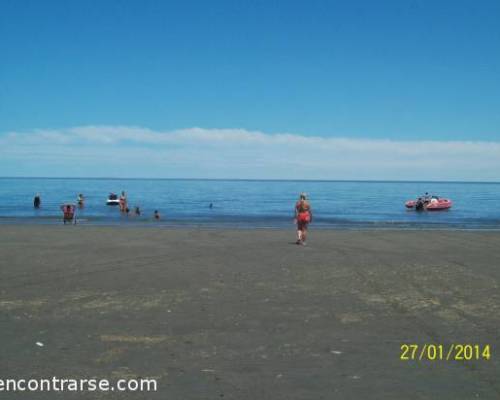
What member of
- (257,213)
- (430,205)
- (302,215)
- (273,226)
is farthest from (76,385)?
(430,205)

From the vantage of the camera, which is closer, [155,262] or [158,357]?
[158,357]

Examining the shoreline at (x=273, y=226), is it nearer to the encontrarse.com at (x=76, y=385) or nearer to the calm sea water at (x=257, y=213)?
the calm sea water at (x=257, y=213)

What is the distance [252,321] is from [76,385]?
10.1 ft

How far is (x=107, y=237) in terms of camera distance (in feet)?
65.4

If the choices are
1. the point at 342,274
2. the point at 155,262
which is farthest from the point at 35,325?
the point at 342,274

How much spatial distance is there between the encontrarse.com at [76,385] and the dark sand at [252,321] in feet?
0.42

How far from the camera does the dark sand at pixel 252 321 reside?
17.0 feet

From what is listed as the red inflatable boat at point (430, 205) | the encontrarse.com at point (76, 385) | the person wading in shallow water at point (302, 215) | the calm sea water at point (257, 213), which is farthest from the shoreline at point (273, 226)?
the encontrarse.com at point (76, 385)

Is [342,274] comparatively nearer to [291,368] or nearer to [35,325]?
[291,368]

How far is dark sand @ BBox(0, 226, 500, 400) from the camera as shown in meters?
5.18

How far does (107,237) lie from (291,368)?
15.9 metres

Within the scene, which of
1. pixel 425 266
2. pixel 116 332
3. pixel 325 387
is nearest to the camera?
pixel 325 387

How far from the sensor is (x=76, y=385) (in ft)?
16.4

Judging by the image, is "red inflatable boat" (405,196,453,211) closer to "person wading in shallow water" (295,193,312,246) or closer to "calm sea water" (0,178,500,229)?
"calm sea water" (0,178,500,229)
